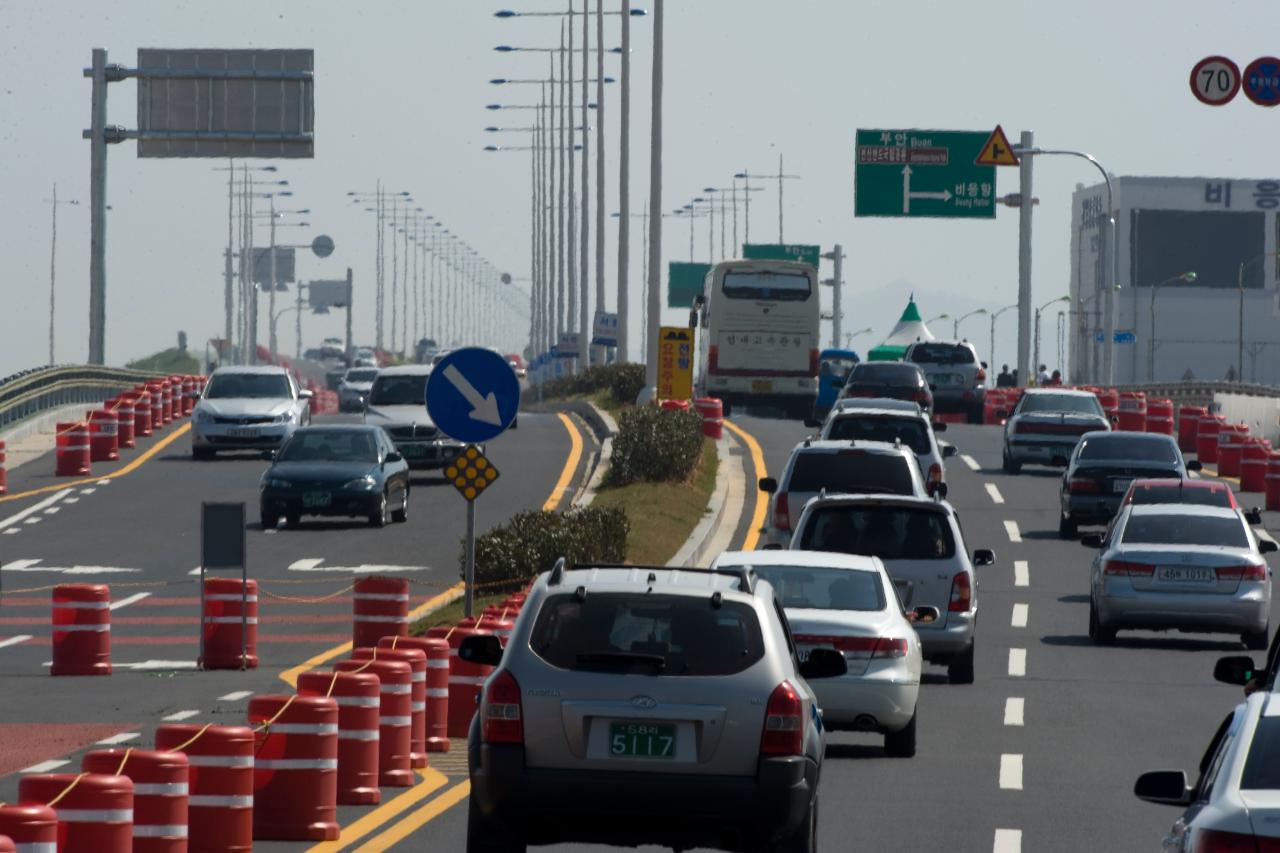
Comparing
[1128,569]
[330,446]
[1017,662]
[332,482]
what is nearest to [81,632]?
[1017,662]

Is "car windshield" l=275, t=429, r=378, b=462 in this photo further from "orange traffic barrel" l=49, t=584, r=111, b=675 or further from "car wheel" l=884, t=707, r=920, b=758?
"car wheel" l=884, t=707, r=920, b=758

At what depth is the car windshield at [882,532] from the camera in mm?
→ 22094

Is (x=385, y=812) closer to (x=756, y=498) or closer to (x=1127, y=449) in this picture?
(x=1127, y=449)

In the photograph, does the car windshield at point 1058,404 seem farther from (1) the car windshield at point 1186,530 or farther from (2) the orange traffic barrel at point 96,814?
(2) the orange traffic barrel at point 96,814

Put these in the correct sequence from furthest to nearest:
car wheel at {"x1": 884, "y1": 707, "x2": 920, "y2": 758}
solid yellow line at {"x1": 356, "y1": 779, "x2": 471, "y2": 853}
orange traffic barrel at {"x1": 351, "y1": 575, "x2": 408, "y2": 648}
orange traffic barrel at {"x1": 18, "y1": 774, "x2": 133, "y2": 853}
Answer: orange traffic barrel at {"x1": 351, "y1": 575, "x2": 408, "y2": 648}
car wheel at {"x1": 884, "y1": 707, "x2": 920, "y2": 758}
solid yellow line at {"x1": 356, "y1": 779, "x2": 471, "y2": 853}
orange traffic barrel at {"x1": 18, "y1": 774, "x2": 133, "y2": 853}

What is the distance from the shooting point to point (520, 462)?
48281 millimetres

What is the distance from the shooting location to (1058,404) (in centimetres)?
4897

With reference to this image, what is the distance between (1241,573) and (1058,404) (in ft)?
75.3

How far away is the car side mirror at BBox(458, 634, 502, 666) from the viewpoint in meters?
12.7

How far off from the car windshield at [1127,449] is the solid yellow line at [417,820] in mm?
23195

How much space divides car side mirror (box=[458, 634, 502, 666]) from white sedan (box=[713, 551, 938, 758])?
4.46 m

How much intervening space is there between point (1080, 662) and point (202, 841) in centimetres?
1397

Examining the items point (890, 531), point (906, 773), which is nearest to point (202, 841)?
point (906, 773)

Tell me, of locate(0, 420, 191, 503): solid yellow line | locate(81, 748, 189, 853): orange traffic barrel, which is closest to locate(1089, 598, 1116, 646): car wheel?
locate(81, 748, 189, 853): orange traffic barrel
